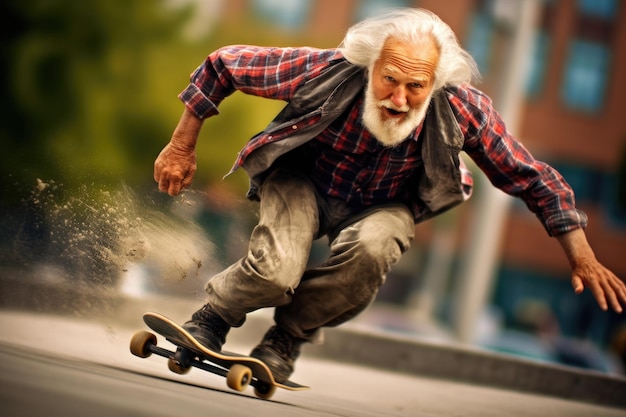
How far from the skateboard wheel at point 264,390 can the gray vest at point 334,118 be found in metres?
0.84

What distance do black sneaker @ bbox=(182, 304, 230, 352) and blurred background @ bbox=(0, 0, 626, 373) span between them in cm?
18

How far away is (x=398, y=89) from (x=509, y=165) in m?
0.60

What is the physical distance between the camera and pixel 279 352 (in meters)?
3.67

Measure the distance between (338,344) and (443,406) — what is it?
1.75m

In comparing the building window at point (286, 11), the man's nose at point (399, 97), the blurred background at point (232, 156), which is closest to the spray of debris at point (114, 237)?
the blurred background at point (232, 156)

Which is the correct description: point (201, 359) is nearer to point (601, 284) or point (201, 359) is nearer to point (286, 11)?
point (601, 284)

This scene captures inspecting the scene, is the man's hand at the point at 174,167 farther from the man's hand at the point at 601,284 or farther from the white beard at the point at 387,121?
the man's hand at the point at 601,284

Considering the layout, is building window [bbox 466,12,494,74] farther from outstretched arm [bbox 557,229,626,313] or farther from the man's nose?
the man's nose

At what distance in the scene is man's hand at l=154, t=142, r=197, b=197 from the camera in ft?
11.6

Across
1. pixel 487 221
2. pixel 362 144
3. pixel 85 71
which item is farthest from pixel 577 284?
pixel 85 71

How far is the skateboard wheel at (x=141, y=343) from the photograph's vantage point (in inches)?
139

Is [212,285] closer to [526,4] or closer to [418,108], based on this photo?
[418,108]

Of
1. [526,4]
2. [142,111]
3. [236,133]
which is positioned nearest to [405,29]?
[526,4]

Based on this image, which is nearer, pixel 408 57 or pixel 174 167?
pixel 408 57
